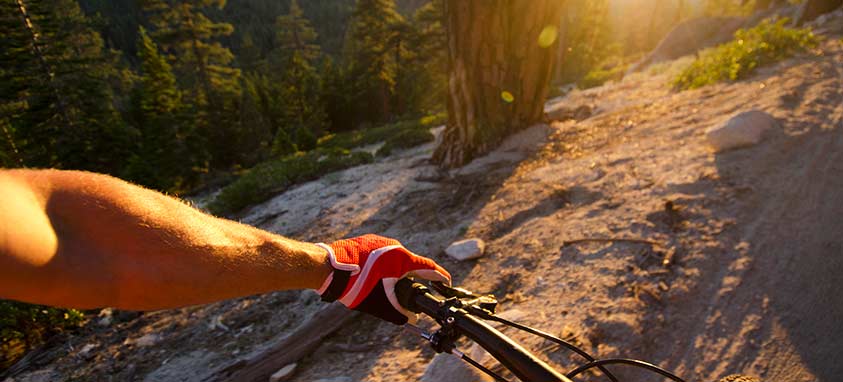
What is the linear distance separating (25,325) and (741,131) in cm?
792

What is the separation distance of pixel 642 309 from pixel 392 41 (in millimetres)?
30841

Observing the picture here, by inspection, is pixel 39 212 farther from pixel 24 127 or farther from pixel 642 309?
pixel 24 127

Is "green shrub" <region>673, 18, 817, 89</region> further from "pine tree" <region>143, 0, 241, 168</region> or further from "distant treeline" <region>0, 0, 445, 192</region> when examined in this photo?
"pine tree" <region>143, 0, 241, 168</region>

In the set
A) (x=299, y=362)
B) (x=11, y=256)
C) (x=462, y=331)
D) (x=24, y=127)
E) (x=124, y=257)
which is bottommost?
(x=299, y=362)

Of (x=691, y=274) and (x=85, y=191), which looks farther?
(x=691, y=274)

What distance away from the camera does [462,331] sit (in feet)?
4.99

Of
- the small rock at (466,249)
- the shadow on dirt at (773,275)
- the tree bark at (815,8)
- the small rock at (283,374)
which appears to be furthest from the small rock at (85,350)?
the tree bark at (815,8)

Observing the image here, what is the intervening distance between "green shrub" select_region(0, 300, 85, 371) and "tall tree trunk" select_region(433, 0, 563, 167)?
558 cm

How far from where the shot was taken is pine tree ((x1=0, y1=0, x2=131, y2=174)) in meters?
20.0

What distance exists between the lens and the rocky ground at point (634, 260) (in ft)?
8.58

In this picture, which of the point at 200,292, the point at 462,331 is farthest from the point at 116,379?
the point at 462,331

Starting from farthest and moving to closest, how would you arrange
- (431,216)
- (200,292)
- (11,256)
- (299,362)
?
(431,216), (299,362), (200,292), (11,256)

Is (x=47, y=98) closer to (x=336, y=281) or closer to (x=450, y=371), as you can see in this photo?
(x=336, y=281)

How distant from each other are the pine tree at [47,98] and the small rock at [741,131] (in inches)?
1016
